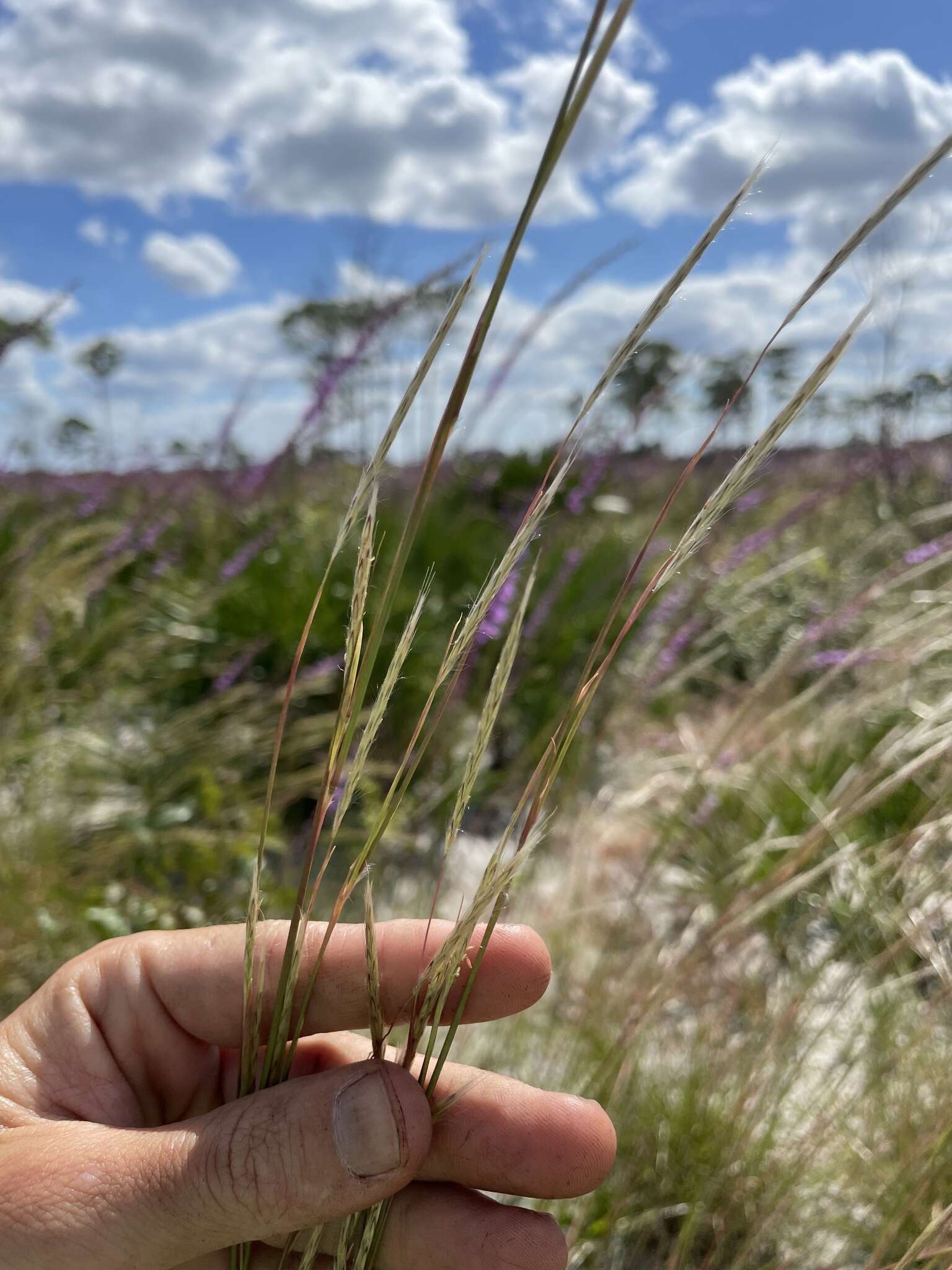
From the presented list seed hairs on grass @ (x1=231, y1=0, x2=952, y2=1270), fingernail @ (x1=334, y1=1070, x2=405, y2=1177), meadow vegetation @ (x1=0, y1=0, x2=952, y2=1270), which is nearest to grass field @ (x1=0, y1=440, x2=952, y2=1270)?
meadow vegetation @ (x1=0, y1=0, x2=952, y2=1270)

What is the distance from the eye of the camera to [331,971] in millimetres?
993

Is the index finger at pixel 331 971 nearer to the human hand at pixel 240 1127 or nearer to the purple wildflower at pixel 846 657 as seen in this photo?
the human hand at pixel 240 1127

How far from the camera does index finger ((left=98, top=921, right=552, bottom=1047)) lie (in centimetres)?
95

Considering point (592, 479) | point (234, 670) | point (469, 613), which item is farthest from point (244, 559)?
point (469, 613)

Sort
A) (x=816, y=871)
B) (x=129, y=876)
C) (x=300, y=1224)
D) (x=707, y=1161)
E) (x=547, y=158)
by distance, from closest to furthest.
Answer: (x=547, y=158) < (x=300, y=1224) < (x=816, y=871) < (x=707, y=1161) < (x=129, y=876)

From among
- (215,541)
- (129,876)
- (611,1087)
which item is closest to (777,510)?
(215,541)

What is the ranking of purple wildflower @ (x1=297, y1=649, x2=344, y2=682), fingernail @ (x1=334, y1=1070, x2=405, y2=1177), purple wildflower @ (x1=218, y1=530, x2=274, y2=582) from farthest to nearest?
purple wildflower @ (x1=218, y1=530, x2=274, y2=582)
purple wildflower @ (x1=297, y1=649, x2=344, y2=682)
fingernail @ (x1=334, y1=1070, x2=405, y2=1177)

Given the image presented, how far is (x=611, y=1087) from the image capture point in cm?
121

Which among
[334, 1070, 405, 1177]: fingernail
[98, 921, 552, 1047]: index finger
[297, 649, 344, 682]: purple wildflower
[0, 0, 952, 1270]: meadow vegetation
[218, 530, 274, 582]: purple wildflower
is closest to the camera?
[0, 0, 952, 1270]: meadow vegetation

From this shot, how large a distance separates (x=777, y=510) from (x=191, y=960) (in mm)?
7009

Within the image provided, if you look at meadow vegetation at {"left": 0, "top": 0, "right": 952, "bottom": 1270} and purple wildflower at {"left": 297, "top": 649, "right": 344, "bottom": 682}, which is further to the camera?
purple wildflower at {"left": 297, "top": 649, "right": 344, "bottom": 682}

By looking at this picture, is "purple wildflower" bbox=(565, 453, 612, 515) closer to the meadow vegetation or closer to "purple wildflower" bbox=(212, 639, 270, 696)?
the meadow vegetation

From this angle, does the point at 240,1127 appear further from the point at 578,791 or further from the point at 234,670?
the point at 578,791

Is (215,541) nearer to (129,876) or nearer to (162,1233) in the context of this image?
(129,876)
